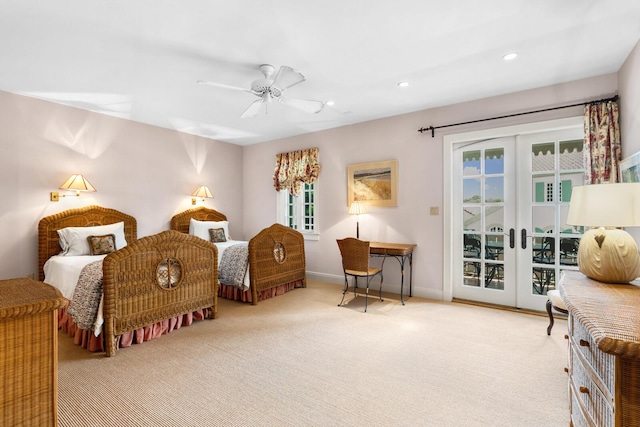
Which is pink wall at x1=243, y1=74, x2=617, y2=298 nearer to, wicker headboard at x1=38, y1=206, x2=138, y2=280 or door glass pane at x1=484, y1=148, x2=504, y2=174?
door glass pane at x1=484, y1=148, x2=504, y2=174

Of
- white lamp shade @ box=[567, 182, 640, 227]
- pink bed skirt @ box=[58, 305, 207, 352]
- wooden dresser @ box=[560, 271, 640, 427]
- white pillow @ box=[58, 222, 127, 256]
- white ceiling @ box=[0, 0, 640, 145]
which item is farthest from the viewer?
white pillow @ box=[58, 222, 127, 256]

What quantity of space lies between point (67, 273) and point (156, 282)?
3.42ft

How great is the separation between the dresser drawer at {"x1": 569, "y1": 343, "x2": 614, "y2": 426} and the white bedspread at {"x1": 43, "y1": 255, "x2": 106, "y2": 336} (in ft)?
10.3

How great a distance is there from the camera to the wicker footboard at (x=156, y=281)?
2512 mm

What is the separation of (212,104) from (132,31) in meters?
1.56

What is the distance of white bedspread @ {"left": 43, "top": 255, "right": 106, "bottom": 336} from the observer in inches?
105

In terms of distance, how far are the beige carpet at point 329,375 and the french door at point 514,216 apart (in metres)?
0.52

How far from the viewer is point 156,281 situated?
2809 mm

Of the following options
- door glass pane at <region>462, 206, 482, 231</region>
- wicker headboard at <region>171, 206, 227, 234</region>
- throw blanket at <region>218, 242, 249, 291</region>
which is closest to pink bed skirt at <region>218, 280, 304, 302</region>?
throw blanket at <region>218, 242, 249, 291</region>

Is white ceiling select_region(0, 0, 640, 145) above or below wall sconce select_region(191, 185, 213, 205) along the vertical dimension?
above

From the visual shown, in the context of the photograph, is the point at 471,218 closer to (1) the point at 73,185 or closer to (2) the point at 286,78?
(2) the point at 286,78

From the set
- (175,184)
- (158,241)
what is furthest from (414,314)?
(175,184)

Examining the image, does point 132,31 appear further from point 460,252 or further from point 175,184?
point 460,252

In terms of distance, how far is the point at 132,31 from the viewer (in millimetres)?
2348
